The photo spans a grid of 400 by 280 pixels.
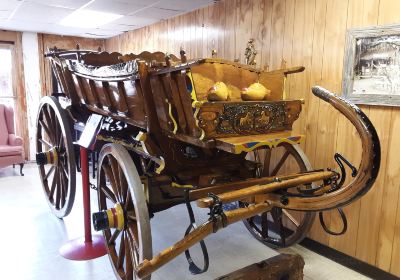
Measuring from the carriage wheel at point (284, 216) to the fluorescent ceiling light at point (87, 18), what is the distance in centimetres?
277

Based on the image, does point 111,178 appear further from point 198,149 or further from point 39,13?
point 39,13

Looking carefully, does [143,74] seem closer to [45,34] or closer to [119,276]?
[119,276]

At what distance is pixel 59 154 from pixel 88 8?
191 centimetres

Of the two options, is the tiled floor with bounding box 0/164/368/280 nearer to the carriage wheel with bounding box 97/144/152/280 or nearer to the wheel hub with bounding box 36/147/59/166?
the carriage wheel with bounding box 97/144/152/280

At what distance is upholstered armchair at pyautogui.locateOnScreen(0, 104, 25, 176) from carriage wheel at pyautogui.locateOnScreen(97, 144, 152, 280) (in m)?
3.28

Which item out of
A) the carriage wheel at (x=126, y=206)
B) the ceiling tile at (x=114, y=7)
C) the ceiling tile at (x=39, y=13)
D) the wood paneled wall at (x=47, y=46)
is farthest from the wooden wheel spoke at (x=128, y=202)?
the wood paneled wall at (x=47, y=46)

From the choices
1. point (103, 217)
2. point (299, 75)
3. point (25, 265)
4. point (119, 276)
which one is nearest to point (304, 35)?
point (299, 75)

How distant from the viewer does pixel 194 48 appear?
4062 mm

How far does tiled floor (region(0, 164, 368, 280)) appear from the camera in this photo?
2475 millimetres

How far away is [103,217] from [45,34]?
518 cm

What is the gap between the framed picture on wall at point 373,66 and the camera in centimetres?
219

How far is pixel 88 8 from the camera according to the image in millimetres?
4055

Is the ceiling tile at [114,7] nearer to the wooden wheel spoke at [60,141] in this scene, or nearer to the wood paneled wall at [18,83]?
the wooden wheel spoke at [60,141]

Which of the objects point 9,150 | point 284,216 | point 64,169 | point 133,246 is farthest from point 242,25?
point 9,150
